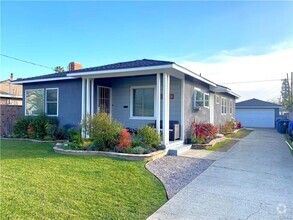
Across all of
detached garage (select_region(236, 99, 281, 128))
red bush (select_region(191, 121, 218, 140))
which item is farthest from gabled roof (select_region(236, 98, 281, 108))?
red bush (select_region(191, 121, 218, 140))

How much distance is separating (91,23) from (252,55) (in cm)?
1365

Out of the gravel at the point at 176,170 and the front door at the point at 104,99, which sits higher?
the front door at the point at 104,99

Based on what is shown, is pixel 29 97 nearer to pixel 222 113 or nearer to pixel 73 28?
pixel 73 28

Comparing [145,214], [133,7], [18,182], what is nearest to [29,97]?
[133,7]

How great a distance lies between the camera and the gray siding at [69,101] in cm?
1122

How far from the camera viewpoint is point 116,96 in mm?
12094

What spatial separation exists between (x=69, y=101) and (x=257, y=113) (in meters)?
23.6

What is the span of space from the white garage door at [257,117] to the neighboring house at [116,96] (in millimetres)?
17697

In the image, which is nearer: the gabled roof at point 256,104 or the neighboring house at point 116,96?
the neighboring house at point 116,96

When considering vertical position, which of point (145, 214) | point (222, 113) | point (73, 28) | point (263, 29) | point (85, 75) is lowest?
point (145, 214)

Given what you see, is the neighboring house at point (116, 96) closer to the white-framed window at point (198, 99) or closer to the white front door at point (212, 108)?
the white-framed window at point (198, 99)

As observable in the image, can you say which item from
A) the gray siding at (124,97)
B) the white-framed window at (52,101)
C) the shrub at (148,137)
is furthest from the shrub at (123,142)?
the white-framed window at (52,101)

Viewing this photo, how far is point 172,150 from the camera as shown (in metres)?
8.40

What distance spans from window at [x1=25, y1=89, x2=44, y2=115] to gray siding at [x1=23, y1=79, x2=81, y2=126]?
3.52 ft
